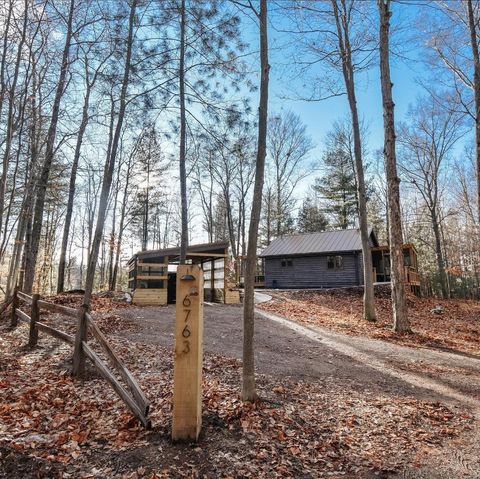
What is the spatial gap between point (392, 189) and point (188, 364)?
830cm

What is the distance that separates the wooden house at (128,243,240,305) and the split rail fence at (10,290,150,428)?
5.18 m

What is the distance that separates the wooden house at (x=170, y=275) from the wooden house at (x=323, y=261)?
32.0 feet

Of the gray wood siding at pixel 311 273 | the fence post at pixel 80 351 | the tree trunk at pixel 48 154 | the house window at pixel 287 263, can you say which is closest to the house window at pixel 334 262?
the gray wood siding at pixel 311 273

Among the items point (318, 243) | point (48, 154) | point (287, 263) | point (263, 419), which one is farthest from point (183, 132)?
point (287, 263)

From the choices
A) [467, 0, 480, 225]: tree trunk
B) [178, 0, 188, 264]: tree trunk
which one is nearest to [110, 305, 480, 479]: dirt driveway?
[178, 0, 188, 264]: tree trunk

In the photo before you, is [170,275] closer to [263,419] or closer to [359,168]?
[359,168]

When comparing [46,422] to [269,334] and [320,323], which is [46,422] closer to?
[269,334]

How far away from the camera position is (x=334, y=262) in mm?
22750

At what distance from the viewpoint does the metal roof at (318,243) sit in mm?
22484

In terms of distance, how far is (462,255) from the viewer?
29734mm

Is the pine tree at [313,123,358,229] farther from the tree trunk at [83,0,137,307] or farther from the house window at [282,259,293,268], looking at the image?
the tree trunk at [83,0,137,307]

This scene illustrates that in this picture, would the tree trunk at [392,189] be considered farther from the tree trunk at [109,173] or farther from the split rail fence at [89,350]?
the split rail fence at [89,350]

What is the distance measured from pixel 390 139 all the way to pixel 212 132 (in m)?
5.71

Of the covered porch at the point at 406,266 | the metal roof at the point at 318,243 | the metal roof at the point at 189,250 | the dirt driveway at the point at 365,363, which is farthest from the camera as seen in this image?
the metal roof at the point at 318,243
